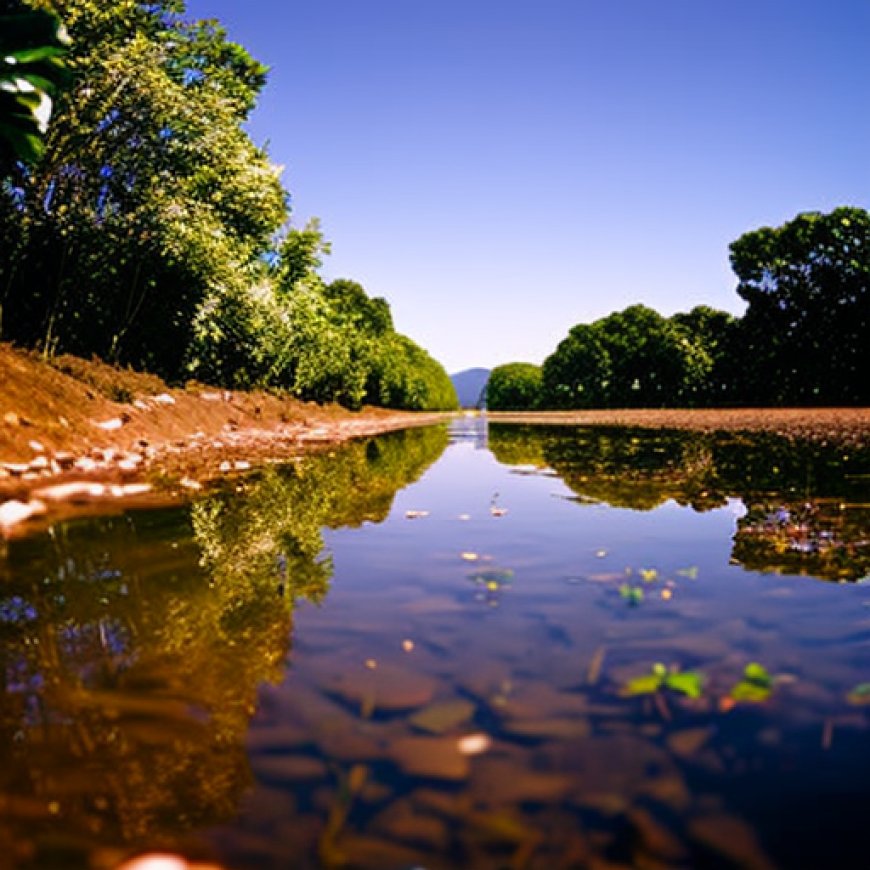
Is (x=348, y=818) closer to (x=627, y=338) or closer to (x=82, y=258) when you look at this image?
(x=82, y=258)

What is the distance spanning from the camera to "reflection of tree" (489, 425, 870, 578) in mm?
3660

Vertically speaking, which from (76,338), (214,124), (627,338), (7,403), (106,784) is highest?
(627,338)

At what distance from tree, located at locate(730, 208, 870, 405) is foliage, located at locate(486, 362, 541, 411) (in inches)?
2461

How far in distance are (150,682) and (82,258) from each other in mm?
13211

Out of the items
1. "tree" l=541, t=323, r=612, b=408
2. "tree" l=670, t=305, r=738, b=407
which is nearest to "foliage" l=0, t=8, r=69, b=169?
"tree" l=670, t=305, r=738, b=407

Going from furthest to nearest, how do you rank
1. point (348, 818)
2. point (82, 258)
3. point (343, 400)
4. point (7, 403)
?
1. point (343, 400)
2. point (82, 258)
3. point (7, 403)
4. point (348, 818)

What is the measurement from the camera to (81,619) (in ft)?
8.01

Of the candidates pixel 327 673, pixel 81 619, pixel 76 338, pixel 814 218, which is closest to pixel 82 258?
pixel 76 338

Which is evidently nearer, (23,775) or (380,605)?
(23,775)

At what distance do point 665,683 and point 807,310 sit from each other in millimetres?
50309

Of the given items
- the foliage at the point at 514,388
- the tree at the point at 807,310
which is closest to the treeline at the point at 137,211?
the tree at the point at 807,310

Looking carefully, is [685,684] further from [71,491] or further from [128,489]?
[71,491]

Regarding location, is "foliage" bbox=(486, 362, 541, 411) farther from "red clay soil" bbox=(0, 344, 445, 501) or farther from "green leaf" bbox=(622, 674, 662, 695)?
"green leaf" bbox=(622, 674, 662, 695)

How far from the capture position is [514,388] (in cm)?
13325
